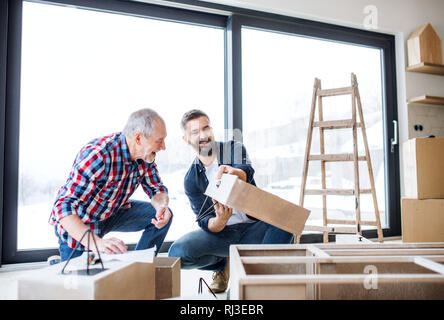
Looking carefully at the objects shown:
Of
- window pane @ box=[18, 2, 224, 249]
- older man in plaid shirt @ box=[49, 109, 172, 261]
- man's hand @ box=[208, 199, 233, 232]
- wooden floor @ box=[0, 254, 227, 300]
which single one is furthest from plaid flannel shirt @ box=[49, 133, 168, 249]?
window pane @ box=[18, 2, 224, 249]

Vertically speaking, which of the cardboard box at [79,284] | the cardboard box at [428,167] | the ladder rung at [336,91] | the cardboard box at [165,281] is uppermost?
the ladder rung at [336,91]

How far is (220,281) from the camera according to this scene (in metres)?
1.63

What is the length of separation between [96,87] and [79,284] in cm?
177

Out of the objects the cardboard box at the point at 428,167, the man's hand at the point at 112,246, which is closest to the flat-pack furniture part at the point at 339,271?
the man's hand at the point at 112,246

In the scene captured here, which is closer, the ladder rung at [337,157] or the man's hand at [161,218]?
the man's hand at [161,218]

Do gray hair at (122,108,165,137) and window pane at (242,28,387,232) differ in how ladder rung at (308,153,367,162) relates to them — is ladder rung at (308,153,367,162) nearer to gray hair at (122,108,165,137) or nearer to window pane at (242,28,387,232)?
window pane at (242,28,387,232)

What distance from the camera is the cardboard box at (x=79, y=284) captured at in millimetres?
711

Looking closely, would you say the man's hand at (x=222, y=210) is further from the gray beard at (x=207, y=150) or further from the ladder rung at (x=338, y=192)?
the ladder rung at (x=338, y=192)

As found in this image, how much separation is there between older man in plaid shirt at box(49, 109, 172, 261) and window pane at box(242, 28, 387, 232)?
1.16 meters

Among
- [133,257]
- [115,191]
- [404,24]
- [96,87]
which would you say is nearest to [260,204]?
[133,257]

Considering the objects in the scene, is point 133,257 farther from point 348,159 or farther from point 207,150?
point 348,159

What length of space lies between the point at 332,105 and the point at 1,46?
8.32 ft

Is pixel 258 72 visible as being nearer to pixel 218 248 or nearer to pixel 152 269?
pixel 218 248

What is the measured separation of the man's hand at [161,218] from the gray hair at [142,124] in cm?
39
